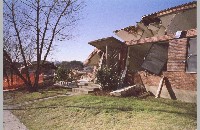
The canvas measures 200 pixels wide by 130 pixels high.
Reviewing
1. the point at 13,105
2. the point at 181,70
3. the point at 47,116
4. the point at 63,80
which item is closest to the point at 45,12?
the point at 63,80

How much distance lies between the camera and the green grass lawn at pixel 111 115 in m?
5.88

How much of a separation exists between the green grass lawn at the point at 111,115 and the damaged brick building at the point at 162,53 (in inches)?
26.4

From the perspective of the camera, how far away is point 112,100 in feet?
27.8

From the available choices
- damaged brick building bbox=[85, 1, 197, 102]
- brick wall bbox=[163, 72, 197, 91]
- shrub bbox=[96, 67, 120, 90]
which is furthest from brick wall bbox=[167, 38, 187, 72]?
shrub bbox=[96, 67, 120, 90]

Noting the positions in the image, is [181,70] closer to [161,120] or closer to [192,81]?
[192,81]

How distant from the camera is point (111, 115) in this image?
6863mm

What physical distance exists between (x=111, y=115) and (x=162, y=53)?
3879mm

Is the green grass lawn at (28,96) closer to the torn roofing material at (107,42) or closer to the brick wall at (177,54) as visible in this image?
the torn roofing material at (107,42)

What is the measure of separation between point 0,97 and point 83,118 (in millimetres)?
2202

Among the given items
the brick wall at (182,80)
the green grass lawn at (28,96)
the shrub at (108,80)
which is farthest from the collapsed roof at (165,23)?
the green grass lawn at (28,96)

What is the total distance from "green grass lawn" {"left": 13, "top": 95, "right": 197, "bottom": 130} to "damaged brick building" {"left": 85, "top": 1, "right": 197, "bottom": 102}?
2.20ft

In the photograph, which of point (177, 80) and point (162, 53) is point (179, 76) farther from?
point (162, 53)

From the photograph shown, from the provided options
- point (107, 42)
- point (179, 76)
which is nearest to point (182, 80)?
point (179, 76)

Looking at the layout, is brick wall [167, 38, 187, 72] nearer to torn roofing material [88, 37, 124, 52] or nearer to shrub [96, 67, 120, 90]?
shrub [96, 67, 120, 90]
